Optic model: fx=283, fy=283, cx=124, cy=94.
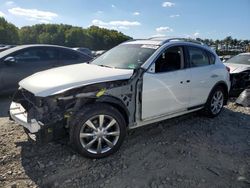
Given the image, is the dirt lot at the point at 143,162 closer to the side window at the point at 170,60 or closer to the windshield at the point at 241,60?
the side window at the point at 170,60

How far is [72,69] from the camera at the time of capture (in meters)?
4.63

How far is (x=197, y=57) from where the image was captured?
555 centimetres

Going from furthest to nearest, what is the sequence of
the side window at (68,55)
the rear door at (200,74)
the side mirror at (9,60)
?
the side window at (68,55), the side mirror at (9,60), the rear door at (200,74)

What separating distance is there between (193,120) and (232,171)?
2140 millimetres

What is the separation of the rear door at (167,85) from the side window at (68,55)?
12.2ft

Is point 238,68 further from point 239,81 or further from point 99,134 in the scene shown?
point 99,134

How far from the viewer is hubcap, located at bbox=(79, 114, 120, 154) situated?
152 inches

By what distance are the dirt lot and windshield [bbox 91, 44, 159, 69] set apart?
49.4 inches

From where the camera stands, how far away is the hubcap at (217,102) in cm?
610

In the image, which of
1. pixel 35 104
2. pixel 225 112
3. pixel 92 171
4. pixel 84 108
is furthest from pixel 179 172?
pixel 225 112

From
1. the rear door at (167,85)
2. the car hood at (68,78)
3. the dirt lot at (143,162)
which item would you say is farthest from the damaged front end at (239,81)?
the car hood at (68,78)

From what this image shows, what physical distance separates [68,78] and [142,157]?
5.15 feet

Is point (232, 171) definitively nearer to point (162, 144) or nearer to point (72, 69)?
point (162, 144)

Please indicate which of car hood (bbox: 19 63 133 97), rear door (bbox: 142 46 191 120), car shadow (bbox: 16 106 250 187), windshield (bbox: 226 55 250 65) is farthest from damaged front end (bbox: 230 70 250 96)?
car hood (bbox: 19 63 133 97)
